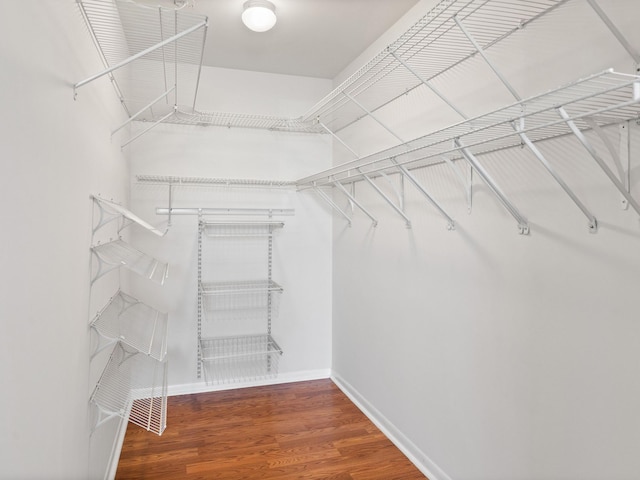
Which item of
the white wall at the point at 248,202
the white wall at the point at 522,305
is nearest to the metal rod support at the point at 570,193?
the white wall at the point at 522,305

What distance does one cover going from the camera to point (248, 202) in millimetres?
3377

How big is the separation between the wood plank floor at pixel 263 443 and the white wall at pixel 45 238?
0.71m

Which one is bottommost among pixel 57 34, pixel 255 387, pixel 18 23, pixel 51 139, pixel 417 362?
pixel 255 387

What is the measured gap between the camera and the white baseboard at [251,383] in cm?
320

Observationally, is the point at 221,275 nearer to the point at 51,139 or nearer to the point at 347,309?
the point at 347,309

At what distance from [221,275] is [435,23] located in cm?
231

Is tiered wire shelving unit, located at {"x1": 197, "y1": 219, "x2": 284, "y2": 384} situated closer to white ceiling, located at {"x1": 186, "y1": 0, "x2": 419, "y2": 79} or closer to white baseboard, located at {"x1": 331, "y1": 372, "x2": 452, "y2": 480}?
white baseboard, located at {"x1": 331, "y1": 372, "x2": 452, "y2": 480}

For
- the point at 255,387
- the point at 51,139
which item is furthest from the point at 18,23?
the point at 255,387

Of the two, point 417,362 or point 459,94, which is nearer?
point 459,94

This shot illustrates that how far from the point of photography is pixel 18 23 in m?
0.93

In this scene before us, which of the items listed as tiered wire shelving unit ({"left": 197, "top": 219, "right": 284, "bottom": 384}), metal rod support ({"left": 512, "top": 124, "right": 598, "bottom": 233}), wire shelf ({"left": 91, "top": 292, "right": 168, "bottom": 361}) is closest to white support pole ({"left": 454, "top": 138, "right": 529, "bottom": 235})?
metal rod support ({"left": 512, "top": 124, "right": 598, "bottom": 233})

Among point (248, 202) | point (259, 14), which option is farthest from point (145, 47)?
point (248, 202)

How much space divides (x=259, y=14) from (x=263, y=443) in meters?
2.48

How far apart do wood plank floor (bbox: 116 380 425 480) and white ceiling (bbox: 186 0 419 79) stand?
2.52 meters
